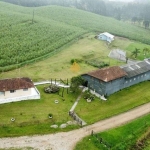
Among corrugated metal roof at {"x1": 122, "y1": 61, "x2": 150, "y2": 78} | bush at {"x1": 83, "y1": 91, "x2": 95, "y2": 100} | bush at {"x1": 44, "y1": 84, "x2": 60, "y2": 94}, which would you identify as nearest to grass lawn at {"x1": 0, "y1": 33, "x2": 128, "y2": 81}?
bush at {"x1": 44, "y1": 84, "x2": 60, "y2": 94}

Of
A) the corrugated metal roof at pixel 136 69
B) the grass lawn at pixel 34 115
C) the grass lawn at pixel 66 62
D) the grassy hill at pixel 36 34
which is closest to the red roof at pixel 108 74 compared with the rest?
the corrugated metal roof at pixel 136 69

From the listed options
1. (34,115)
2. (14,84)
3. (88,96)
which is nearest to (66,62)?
(88,96)

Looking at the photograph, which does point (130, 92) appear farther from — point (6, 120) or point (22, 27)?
point (22, 27)

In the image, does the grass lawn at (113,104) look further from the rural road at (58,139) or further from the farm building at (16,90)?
the farm building at (16,90)

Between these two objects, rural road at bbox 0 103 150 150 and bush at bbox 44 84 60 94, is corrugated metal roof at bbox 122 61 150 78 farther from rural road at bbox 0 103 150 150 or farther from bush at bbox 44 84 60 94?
rural road at bbox 0 103 150 150

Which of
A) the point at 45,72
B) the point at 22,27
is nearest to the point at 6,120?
the point at 45,72

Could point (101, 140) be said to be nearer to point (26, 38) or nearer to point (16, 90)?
point (16, 90)
